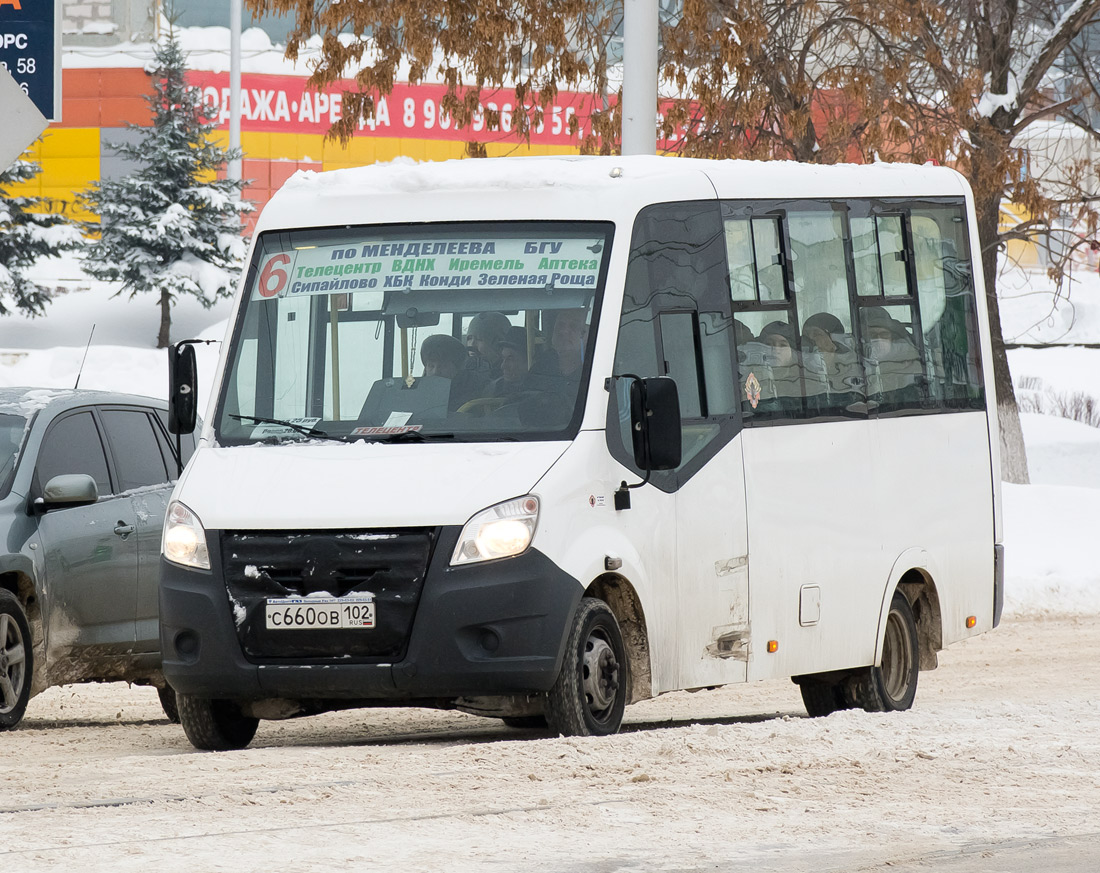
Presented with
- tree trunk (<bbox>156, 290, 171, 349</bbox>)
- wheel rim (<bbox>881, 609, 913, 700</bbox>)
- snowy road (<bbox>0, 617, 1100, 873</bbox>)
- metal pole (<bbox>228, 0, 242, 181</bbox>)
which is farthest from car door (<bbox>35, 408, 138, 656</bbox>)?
metal pole (<bbox>228, 0, 242, 181</bbox>)

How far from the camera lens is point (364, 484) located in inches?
335

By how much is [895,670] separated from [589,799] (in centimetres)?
449

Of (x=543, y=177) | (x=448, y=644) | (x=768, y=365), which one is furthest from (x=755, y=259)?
(x=448, y=644)

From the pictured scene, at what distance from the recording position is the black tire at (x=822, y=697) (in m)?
11.2

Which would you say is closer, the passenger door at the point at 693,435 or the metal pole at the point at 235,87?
the passenger door at the point at 693,435

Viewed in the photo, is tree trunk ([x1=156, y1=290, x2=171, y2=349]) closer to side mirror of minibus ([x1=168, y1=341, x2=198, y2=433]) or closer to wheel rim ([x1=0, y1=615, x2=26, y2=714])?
wheel rim ([x1=0, y1=615, x2=26, y2=714])

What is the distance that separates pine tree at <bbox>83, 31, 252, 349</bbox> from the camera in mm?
47938

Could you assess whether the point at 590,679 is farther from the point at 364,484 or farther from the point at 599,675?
the point at 364,484

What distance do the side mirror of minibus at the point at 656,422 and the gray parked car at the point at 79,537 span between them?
10.0ft

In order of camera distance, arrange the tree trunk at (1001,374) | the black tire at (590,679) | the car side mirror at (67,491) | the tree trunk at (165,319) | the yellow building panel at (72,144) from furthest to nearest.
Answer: the yellow building panel at (72,144) → the tree trunk at (165,319) → the tree trunk at (1001,374) → the car side mirror at (67,491) → the black tire at (590,679)

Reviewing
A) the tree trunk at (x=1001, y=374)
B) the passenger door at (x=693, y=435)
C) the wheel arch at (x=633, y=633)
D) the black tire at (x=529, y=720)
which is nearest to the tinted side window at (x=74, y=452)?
the black tire at (x=529, y=720)

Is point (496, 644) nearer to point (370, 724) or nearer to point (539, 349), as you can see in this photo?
point (539, 349)

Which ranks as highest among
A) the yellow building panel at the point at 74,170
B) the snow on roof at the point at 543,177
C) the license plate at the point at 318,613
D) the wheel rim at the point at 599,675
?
the yellow building panel at the point at 74,170

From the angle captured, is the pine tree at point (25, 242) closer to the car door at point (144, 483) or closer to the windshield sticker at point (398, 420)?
the car door at point (144, 483)
